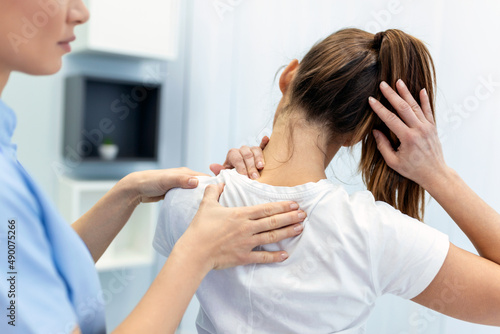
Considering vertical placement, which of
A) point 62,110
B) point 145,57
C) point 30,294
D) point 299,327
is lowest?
point 299,327

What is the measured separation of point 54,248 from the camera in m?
0.58

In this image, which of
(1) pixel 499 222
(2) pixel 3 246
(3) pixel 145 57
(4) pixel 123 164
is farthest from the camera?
(4) pixel 123 164

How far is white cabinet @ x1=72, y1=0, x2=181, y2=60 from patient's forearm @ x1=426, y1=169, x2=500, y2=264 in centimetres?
161

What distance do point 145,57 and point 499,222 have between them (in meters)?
1.74

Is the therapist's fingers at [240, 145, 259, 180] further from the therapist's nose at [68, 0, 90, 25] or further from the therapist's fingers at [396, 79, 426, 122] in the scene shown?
the therapist's nose at [68, 0, 90, 25]

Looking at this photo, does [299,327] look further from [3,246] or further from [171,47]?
[171,47]

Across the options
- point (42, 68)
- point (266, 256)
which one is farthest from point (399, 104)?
point (42, 68)

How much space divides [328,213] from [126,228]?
71.2 inches

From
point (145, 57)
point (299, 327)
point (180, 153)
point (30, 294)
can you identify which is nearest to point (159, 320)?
point (30, 294)

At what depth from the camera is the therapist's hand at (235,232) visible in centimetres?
72

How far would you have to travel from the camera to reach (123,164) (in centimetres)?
242

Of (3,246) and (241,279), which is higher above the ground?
(3,246)

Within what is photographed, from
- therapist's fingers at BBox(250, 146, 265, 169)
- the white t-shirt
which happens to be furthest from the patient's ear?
the white t-shirt

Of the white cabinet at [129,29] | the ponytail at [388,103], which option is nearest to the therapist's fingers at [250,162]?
the ponytail at [388,103]
